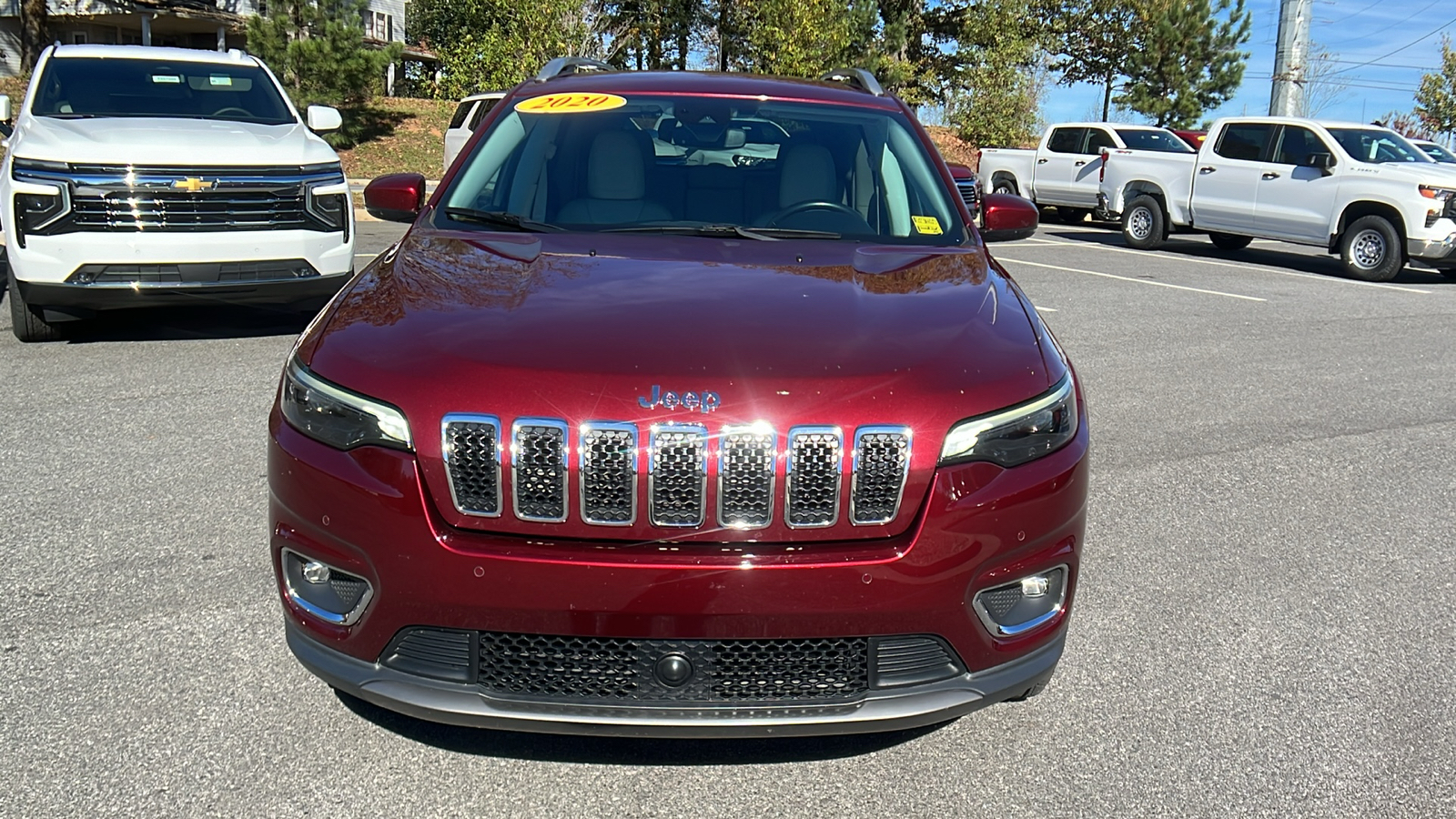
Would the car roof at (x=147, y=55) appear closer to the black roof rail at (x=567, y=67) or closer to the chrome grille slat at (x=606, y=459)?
the black roof rail at (x=567, y=67)

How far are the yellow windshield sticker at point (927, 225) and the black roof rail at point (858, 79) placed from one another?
3.12 ft

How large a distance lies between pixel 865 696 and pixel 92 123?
22.6 feet

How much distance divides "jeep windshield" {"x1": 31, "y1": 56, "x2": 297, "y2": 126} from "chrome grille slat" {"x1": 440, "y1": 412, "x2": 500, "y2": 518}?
21.7ft

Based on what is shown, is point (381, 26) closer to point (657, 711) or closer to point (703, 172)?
point (703, 172)

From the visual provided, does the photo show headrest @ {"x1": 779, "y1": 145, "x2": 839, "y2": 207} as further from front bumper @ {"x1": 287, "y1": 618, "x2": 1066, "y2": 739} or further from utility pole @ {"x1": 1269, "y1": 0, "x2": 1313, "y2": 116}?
utility pole @ {"x1": 1269, "y1": 0, "x2": 1313, "y2": 116}

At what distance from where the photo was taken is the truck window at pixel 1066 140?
20.2 metres

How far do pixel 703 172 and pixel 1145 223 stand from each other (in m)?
14.7

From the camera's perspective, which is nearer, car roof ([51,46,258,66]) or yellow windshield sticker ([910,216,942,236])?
yellow windshield sticker ([910,216,942,236])

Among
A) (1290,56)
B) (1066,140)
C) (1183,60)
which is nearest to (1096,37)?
(1183,60)

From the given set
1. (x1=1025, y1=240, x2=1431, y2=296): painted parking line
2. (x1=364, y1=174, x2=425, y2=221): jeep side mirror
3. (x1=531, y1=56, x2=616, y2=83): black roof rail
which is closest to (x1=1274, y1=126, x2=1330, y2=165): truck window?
(x1=1025, y1=240, x2=1431, y2=296): painted parking line

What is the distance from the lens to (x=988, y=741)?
9.93 ft

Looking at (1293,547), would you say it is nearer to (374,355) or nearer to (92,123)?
(374,355)

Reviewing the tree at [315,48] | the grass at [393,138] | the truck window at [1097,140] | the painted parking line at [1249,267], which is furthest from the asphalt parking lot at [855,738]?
the grass at [393,138]

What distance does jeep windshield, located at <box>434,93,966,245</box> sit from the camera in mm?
→ 3818
